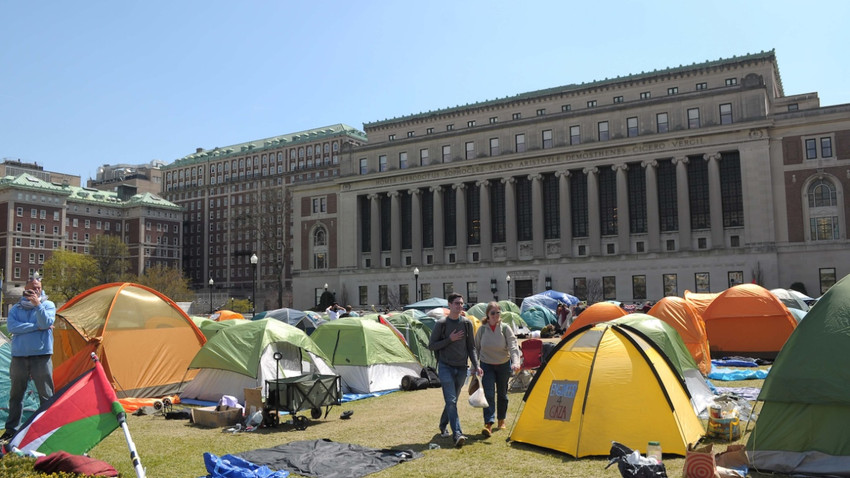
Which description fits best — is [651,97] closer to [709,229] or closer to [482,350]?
[709,229]

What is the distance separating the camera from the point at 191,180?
130 metres

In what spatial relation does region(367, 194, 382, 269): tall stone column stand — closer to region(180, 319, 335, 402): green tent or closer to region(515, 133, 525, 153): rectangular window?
region(515, 133, 525, 153): rectangular window

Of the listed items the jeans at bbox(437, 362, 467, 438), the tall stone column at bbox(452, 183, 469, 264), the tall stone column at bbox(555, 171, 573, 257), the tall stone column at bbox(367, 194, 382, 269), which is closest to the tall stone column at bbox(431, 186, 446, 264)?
the tall stone column at bbox(452, 183, 469, 264)

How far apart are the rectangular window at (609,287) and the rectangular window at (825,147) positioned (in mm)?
20070

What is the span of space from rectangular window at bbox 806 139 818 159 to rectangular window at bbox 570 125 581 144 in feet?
64.4

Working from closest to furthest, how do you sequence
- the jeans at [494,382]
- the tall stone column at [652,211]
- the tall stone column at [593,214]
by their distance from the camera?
1. the jeans at [494,382]
2. the tall stone column at [652,211]
3. the tall stone column at [593,214]

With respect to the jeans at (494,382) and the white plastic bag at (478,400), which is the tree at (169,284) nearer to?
the jeans at (494,382)

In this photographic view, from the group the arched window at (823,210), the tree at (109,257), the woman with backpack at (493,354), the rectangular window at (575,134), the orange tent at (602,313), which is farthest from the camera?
the tree at (109,257)

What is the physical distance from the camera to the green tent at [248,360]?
14836mm

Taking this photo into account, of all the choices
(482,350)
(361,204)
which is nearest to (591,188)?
(361,204)

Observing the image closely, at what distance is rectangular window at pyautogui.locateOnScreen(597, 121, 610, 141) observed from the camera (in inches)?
2514

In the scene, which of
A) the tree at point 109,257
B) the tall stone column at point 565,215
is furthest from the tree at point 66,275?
the tall stone column at point 565,215

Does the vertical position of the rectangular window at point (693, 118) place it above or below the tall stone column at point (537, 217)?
above

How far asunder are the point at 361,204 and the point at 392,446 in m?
→ 67.9
